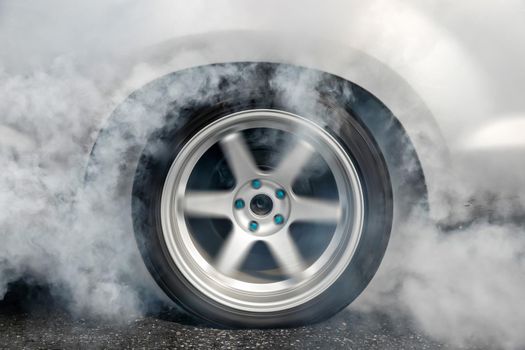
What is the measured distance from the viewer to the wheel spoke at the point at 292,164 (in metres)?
2.77

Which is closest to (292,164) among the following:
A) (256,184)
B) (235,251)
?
(256,184)

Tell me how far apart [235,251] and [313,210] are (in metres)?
0.35

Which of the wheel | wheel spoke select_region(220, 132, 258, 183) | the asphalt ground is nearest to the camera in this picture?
the asphalt ground

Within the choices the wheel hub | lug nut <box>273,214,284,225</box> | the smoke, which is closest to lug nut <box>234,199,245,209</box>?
the wheel hub

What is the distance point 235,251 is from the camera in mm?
2805

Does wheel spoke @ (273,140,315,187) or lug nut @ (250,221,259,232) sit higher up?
wheel spoke @ (273,140,315,187)

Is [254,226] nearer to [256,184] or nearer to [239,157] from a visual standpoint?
[256,184]

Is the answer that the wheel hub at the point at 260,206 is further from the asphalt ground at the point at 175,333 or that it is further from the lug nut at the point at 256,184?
the asphalt ground at the point at 175,333

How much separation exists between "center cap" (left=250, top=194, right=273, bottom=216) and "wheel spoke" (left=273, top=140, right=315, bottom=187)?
0.30 ft

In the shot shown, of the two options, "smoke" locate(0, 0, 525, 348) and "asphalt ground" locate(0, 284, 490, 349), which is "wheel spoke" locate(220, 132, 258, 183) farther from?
"asphalt ground" locate(0, 284, 490, 349)

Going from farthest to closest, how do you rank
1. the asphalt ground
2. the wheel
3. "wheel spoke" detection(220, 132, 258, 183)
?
"wheel spoke" detection(220, 132, 258, 183) → the wheel → the asphalt ground

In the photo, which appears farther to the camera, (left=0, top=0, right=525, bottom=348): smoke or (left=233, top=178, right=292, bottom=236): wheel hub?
(left=233, top=178, right=292, bottom=236): wheel hub

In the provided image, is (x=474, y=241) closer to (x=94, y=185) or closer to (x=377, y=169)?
(x=377, y=169)

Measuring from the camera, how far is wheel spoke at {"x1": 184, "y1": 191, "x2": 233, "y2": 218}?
2783 mm
